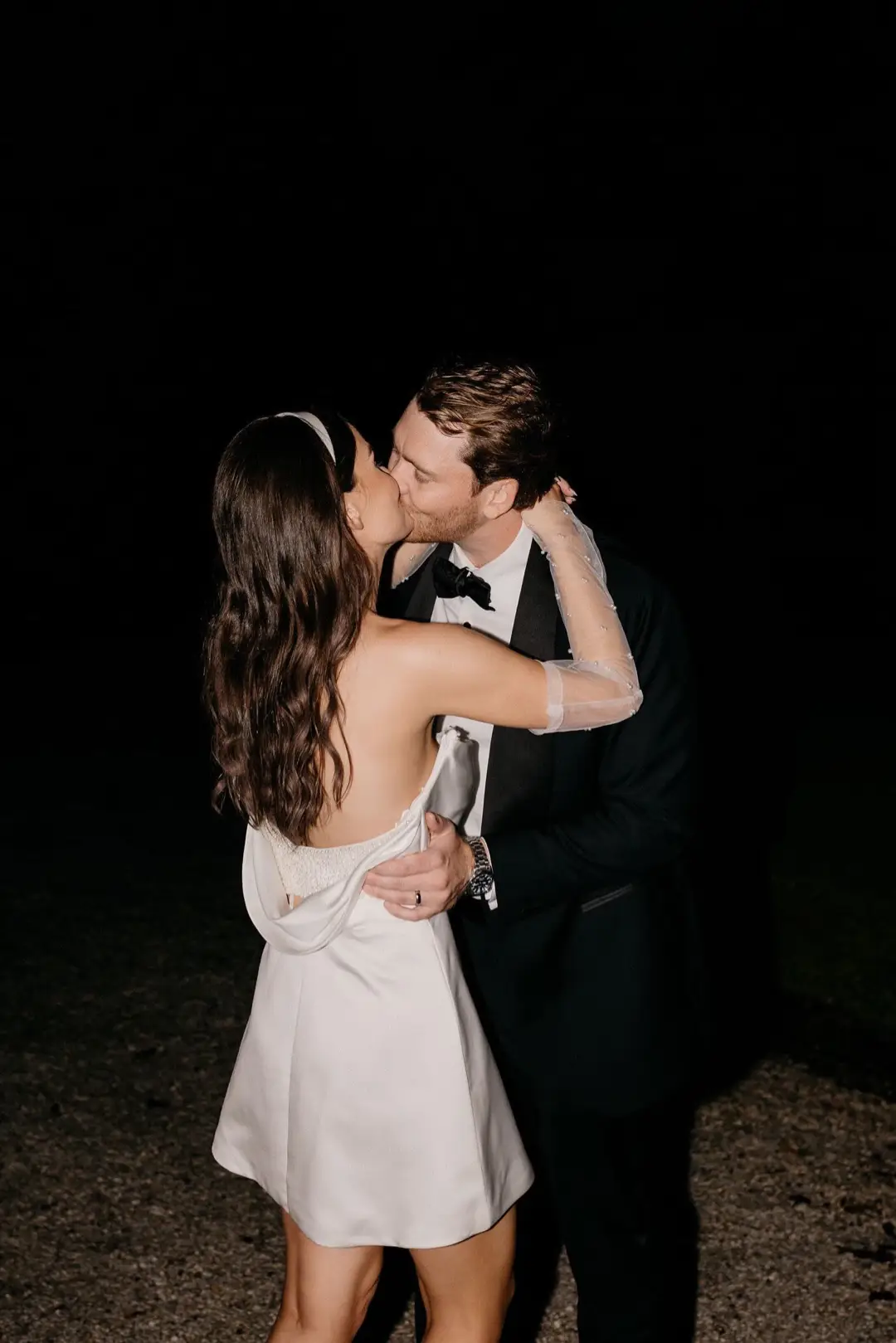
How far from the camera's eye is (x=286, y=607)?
7.69 ft

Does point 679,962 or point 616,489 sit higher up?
point 679,962

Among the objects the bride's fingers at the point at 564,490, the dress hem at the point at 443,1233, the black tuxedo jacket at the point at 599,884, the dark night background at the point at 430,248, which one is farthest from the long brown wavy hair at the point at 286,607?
the dark night background at the point at 430,248

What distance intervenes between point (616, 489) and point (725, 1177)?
14798 mm

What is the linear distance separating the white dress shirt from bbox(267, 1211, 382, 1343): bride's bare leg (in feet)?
2.90

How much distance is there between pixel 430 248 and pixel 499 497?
15579 mm

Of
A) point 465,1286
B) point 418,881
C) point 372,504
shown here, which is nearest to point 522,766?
point 418,881

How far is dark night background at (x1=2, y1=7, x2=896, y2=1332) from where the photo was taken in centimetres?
1673

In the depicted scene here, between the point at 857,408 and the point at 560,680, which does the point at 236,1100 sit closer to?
the point at 560,680

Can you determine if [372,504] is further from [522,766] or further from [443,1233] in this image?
[443,1233]

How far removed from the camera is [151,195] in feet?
56.4

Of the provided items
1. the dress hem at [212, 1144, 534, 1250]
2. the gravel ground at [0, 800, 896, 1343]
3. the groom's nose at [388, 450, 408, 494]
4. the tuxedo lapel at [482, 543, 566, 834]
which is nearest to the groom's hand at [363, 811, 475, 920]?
the tuxedo lapel at [482, 543, 566, 834]

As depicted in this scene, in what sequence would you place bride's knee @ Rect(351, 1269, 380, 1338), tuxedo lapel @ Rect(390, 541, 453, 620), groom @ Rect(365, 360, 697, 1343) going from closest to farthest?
bride's knee @ Rect(351, 1269, 380, 1338), groom @ Rect(365, 360, 697, 1343), tuxedo lapel @ Rect(390, 541, 453, 620)

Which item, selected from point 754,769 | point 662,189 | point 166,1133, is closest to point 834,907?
point 754,769

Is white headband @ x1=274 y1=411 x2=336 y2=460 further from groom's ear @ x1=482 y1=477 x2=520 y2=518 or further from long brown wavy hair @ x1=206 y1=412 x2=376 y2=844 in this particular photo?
groom's ear @ x1=482 y1=477 x2=520 y2=518
